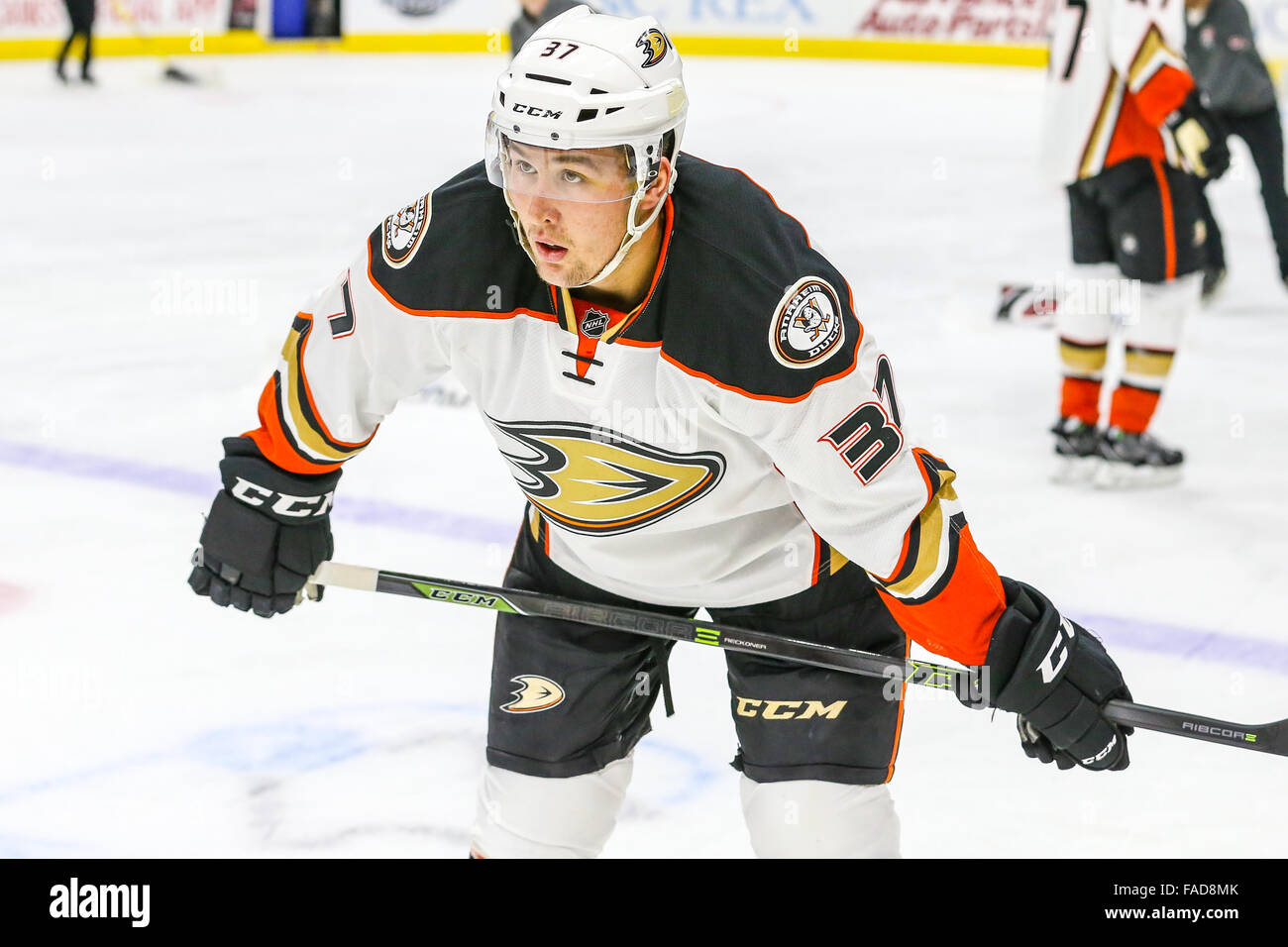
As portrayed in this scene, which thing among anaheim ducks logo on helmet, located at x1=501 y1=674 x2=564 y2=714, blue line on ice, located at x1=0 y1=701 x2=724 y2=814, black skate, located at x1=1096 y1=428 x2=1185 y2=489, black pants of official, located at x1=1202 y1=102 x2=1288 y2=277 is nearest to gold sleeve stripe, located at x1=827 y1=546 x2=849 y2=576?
anaheim ducks logo on helmet, located at x1=501 y1=674 x2=564 y2=714

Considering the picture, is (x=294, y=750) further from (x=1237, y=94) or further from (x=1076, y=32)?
(x=1237, y=94)

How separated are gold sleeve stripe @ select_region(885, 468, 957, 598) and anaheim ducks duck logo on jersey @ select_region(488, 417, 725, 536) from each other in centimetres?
24

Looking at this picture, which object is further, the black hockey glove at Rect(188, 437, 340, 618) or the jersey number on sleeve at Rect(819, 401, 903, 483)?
the black hockey glove at Rect(188, 437, 340, 618)

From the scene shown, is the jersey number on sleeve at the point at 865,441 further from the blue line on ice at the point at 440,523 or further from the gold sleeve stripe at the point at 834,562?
the blue line on ice at the point at 440,523

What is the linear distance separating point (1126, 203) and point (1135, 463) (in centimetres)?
71

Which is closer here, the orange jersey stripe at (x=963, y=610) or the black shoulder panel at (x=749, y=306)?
the black shoulder panel at (x=749, y=306)

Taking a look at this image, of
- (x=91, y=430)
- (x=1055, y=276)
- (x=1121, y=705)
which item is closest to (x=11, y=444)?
(x=91, y=430)

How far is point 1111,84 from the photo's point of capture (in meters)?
4.12

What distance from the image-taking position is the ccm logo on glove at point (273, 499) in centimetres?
201

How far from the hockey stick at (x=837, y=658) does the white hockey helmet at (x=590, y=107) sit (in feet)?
1.66

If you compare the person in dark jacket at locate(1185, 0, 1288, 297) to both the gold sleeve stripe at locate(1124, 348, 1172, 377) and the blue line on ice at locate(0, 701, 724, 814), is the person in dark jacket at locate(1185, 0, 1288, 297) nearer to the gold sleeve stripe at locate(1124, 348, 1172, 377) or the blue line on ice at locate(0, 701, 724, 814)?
the gold sleeve stripe at locate(1124, 348, 1172, 377)

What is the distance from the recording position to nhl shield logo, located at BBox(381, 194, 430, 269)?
1.78 meters

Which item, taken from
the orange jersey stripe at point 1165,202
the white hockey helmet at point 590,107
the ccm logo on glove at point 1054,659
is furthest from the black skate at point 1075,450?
the white hockey helmet at point 590,107

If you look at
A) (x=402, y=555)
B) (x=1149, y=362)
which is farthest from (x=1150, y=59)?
(x=402, y=555)
